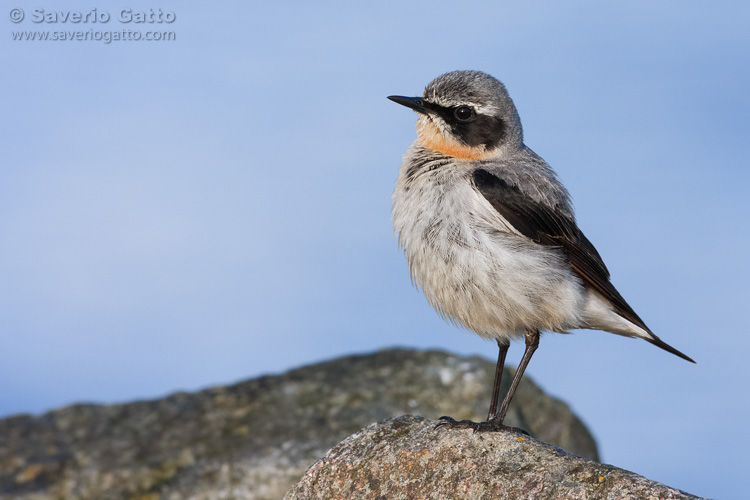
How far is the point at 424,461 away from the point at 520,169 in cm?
296

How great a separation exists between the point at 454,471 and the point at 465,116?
359cm

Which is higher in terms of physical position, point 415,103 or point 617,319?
point 415,103

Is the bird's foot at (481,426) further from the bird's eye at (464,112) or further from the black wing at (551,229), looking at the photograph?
the bird's eye at (464,112)

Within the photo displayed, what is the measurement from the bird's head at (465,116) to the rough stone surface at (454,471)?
2.75 meters

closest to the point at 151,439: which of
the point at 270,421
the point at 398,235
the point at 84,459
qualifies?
the point at 84,459

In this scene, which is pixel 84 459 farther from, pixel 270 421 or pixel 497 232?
pixel 497 232

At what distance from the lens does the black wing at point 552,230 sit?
703 cm

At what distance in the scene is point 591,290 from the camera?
7375 millimetres

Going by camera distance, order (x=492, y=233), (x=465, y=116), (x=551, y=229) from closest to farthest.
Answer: (x=492, y=233), (x=551, y=229), (x=465, y=116)

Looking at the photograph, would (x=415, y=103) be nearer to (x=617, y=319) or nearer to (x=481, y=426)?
(x=617, y=319)

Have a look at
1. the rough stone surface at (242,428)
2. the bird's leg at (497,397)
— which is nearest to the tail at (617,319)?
the bird's leg at (497,397)

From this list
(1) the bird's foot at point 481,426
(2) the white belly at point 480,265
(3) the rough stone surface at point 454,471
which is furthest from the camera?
(2) the white belly at point 480,265

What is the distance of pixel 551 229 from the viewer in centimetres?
721

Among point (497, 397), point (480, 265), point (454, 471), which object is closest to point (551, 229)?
point (480, 265)
